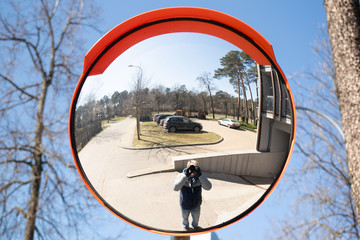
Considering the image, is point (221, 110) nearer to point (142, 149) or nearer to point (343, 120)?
point (142, 149)

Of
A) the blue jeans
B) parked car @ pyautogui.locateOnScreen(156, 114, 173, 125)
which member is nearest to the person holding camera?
the blue jeans

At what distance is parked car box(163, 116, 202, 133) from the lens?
92 centimetres

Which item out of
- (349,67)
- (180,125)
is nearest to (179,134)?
(180,125)

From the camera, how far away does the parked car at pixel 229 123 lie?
3.27ft

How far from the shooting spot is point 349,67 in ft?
6.81

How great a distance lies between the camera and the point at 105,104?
942 mm

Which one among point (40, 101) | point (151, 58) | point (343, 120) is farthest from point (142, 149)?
point (40, 101)

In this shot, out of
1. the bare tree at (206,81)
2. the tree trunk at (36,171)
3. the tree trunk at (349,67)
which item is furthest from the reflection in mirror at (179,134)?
the tree trunk at (36,171)

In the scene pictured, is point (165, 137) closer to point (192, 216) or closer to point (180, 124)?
point (180, 124)

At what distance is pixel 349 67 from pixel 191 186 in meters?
2.25

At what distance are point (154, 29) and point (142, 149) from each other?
570 mm

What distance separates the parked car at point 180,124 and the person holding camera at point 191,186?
0.16 metres

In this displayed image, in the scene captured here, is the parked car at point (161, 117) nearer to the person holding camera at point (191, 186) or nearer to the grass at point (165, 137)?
the grass at point (165, 137)

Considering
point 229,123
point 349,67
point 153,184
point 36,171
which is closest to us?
point 153,184
